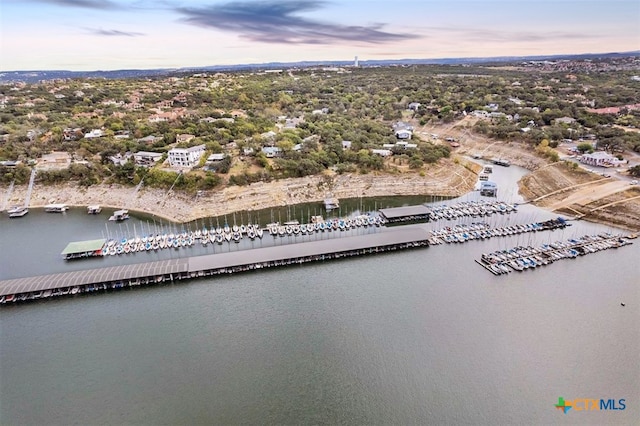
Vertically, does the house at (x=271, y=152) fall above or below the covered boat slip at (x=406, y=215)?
above

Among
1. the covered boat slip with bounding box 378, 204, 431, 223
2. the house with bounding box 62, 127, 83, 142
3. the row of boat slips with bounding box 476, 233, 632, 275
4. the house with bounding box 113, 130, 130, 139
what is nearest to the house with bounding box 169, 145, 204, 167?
the house with bounding box 113, 130, 130, 139

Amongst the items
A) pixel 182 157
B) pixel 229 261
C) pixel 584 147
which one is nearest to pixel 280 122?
pixel 182 157

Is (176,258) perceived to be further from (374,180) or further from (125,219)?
(374,180)

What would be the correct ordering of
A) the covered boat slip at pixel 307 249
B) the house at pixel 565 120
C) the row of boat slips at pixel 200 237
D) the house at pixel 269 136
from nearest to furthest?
the covered boat slip at pixel 307 249, the row of boat slips at pixel 200 237, the house at pixel 269 136, the house at pixel 565 120

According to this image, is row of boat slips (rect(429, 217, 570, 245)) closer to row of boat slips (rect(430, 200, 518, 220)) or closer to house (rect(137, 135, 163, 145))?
row of boat slips (rect(430, 200, 518, 220))

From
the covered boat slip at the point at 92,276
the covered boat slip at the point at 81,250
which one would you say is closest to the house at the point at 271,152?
the covered boat slip at the point at 81,250

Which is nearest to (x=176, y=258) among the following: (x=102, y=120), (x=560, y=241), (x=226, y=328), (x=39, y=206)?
(x=226, y=328)

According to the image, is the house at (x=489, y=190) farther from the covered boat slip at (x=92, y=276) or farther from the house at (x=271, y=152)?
the covered boat slip at (x=92, y=276)
